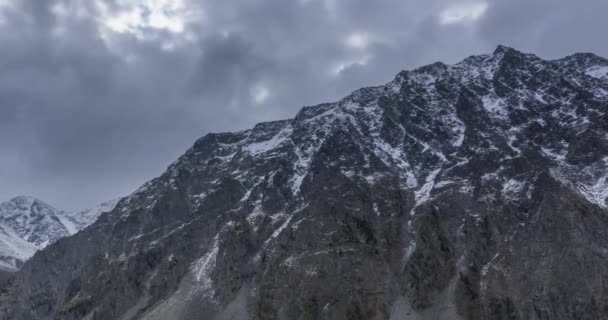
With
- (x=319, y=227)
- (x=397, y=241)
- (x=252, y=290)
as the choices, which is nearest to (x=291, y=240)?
(x=319, y=227)

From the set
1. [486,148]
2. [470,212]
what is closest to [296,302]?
[470,212]

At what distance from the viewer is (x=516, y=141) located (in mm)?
198500

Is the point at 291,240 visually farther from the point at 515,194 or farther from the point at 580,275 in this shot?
the point at 580,275

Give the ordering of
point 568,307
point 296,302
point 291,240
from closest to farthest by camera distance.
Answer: point 568,307, point 296,302, point 291,240

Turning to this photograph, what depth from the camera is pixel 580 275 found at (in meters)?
135

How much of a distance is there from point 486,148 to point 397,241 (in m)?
49.5

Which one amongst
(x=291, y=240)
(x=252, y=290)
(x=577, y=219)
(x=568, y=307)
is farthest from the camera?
(x=291, y=240)

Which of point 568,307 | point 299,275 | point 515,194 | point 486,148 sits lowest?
point 568,307

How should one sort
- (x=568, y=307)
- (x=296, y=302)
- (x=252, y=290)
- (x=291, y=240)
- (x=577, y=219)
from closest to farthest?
(x=568, y=307) → (x=577, y=219) → (x=296, y=302) → (x=252, y=290) → (x=291, y=240)

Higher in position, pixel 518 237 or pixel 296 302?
pixel 518 237

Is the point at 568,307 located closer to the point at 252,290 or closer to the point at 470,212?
the point at 470,212

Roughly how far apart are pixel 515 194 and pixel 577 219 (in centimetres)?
2490

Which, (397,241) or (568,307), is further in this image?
(397,241)

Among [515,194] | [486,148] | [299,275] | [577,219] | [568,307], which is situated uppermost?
[486,148]
